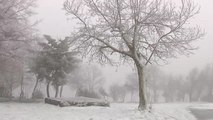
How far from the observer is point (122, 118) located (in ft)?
64.6

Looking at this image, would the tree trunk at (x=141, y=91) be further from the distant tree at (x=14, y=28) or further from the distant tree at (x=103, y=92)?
the distant tree at (x=103, y=92)

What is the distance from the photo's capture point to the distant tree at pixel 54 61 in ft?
115

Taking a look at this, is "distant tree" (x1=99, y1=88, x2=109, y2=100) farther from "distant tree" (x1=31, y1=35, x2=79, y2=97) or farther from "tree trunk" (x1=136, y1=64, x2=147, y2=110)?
"tree trunk" (x1=136, y1=64, x2=147, y2=110)

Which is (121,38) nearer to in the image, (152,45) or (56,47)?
(152,45)

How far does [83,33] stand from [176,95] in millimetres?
49056

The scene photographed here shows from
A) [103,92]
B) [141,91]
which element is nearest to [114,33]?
[141,91]

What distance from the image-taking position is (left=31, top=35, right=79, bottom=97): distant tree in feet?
115

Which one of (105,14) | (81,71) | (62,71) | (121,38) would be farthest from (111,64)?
(81,71)

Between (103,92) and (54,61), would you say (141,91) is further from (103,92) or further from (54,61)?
(103,92)

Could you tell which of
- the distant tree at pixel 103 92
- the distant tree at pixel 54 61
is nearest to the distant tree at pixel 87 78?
the distant tree at pixel 103 92

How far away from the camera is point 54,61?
35312 mm

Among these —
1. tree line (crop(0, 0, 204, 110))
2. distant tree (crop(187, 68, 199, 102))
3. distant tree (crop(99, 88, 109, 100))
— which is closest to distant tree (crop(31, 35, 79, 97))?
tree line (crop(0, 0, 204, 110))

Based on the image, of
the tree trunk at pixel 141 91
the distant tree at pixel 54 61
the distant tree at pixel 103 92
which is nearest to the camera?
the tree trunk at pixel 141 91

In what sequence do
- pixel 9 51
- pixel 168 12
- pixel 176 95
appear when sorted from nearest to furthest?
pixel 168 12 → pixel 9 51 → pixel 176 95
